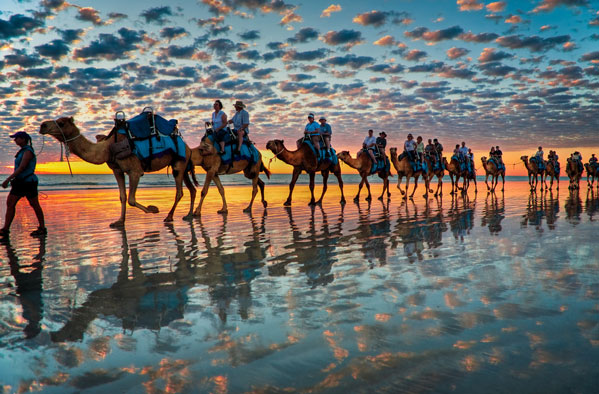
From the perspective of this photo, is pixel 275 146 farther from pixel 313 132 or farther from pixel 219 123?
pixel 219 123

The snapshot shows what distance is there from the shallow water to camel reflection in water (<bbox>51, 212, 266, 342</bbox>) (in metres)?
0.02

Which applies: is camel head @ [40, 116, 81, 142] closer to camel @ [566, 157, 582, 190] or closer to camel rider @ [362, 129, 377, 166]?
camel rider @ [362, 129, 377, 166]

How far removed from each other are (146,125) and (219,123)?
3.01m

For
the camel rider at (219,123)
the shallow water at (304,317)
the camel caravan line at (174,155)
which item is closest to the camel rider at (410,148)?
the camel caravan line at (174,155)

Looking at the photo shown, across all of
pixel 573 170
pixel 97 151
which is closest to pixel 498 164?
pixel 573 170

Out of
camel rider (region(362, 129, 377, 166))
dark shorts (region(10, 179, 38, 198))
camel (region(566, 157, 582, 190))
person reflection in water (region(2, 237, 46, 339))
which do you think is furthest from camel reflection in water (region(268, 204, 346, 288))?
camel (region(566, 157, 582, 190))

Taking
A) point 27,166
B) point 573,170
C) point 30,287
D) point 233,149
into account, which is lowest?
point 30,287

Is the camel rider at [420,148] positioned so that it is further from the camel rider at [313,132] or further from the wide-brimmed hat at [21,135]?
the wide-brimmed hat at [21,135]

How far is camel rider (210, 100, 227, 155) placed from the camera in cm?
1349

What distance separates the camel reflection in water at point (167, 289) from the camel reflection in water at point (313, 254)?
1.12 ft

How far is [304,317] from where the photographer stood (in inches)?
147

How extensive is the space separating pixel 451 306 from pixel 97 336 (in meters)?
3.00

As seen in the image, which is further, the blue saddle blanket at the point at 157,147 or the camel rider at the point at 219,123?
the camel rider at the point at 219,123

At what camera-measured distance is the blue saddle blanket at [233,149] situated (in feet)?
45.8
